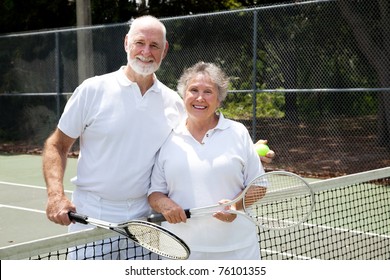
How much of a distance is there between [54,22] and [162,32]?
14.4 meters

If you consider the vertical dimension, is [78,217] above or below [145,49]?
below

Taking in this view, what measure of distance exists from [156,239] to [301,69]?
7.84 meters

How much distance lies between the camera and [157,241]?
Answer: 9.10 ft

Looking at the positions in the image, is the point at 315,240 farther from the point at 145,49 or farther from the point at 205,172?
the point at 145,49

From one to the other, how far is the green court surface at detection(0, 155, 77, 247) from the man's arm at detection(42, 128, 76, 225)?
10.9 feet

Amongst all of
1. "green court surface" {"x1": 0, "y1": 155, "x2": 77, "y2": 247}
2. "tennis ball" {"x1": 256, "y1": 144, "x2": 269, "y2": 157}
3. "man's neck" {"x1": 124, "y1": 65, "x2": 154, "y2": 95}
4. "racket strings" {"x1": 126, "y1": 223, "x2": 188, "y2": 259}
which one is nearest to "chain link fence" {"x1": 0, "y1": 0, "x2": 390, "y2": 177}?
"green court surface" {"x1": 0, "y1": 155, "x2": 77, "y2": 247}

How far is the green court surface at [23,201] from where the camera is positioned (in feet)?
21.2

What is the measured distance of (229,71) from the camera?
1078 cm

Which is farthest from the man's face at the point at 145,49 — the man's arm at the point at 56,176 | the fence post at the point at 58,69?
the fence post at the point at 58,69

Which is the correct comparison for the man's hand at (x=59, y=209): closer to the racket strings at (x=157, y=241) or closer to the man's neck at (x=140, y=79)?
the racket strings at (x=157, y=241)

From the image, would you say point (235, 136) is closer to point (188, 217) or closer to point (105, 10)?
point (188, 217)

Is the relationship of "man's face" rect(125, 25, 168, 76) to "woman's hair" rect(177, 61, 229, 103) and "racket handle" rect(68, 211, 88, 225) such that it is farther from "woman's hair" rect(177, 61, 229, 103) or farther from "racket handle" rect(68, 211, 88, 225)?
"racket handle" rect(68, 211, 88, 225)

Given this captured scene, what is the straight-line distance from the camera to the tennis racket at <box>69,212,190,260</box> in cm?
261

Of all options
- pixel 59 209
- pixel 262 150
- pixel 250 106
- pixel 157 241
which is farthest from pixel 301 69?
pixel 59 209
